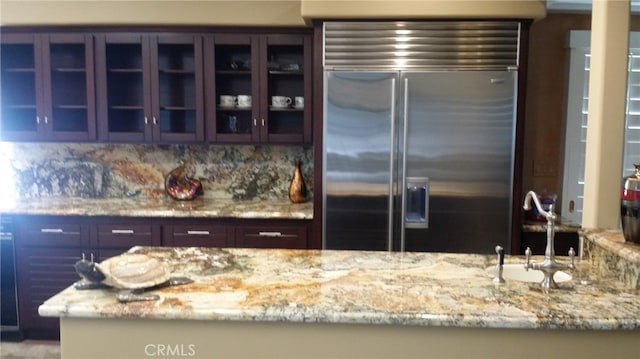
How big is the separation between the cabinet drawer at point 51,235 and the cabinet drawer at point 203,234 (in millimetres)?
623

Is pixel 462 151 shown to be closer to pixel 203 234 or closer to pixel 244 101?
pixel 244 101

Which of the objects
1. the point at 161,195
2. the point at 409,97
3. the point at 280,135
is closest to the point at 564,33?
the point at 409,97

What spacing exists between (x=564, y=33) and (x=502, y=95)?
3.47 ft

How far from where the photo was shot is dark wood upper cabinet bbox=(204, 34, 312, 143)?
3.73 metres

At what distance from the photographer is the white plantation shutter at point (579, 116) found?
3.87 metres

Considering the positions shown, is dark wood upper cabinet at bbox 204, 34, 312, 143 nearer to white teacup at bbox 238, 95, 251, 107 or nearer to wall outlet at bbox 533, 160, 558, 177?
white teacup at bbox 238, 95, 251, 107

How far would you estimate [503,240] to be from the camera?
342 centimetres

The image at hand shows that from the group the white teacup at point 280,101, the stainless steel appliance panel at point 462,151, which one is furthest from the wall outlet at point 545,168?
the white teacup at point 280,101

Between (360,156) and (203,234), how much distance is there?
123 centimetres

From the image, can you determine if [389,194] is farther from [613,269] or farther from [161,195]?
[161,195]

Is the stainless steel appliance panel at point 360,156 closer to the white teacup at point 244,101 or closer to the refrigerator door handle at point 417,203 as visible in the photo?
the refrigerator door handle at point 417,203

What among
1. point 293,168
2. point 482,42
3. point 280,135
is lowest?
point 293,168

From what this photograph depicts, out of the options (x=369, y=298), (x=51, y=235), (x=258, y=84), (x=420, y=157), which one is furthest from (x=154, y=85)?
(x=369, y=298)

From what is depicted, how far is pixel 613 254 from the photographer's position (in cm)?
205
